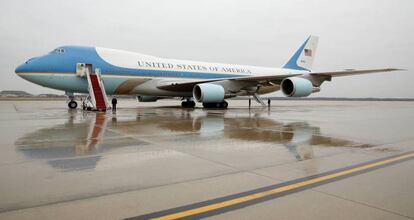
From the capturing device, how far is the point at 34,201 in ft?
8.41

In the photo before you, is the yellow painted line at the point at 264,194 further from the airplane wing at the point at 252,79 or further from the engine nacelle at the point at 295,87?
the airplane wing at the point at 252,79

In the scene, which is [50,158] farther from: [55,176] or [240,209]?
[240,209]

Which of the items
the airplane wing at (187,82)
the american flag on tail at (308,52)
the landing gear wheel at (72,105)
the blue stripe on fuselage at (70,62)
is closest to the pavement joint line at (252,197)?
the airplane wing at (187,82)

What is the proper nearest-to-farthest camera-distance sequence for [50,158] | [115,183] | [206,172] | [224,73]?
[115,183], [206,172], [50,158], [224,73]

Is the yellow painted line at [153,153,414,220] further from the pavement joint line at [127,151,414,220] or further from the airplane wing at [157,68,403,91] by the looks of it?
the airplane wing at [157,68,403,91]

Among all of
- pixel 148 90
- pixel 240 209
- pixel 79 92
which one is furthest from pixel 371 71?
pixel 240 209

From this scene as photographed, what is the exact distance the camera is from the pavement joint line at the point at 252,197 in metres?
2.37

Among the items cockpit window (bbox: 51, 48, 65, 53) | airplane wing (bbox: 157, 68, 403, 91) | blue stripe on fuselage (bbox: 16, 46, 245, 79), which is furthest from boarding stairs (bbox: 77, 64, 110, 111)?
airplane wing (bbox: 157, 68, 403, 91)

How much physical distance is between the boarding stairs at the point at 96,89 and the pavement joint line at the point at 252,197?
44.3 feet

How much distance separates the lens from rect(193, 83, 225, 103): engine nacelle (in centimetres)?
1673

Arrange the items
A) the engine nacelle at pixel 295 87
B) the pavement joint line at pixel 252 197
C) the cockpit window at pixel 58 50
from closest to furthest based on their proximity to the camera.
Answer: the pavement joint line at pixel 252 197 < the cockpit window at pixel 58 50 < the engine nacelle at pixel 295 87

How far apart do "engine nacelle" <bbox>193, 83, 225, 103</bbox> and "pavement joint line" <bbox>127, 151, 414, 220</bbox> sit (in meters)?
13.0

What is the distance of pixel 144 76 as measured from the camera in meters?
18.4

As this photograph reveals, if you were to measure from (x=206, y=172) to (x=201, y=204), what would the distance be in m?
1.02
